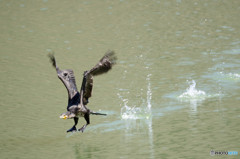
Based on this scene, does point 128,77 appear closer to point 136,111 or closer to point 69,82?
point 136,111

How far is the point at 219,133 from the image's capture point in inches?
457

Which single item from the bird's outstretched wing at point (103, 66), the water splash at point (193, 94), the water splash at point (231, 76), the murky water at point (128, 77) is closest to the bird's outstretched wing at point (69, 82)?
the bird's outstretched wing at point (103, 66)

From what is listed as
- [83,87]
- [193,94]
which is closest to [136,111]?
[193,94]

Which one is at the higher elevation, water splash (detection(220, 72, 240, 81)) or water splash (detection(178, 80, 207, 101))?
water splash (detection(220, 72, 240, 81))

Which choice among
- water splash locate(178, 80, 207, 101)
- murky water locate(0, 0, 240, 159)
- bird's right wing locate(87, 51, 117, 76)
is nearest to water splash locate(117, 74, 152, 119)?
murky water locate(0, 0, 240, 159)

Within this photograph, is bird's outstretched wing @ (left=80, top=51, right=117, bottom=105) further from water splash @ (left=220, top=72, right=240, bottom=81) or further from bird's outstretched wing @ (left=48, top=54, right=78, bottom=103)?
water splash @ (left=220, top=72, right=240, bottom=81)

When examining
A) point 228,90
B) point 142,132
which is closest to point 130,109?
point 142,132

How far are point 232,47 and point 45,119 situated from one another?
8285 mm

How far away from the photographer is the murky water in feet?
38.6

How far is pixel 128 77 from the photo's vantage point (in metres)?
17.1

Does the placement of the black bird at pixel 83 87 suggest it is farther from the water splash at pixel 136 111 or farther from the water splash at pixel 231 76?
the water splash at pixel 231 76

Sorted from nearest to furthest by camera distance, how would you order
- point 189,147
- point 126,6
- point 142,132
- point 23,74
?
point 189,147
point 142,132
point 23,74
point 126,6

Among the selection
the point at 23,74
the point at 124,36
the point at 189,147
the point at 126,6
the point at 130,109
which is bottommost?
the point at 189,147

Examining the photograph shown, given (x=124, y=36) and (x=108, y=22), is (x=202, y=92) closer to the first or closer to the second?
(x=124, y=36)
